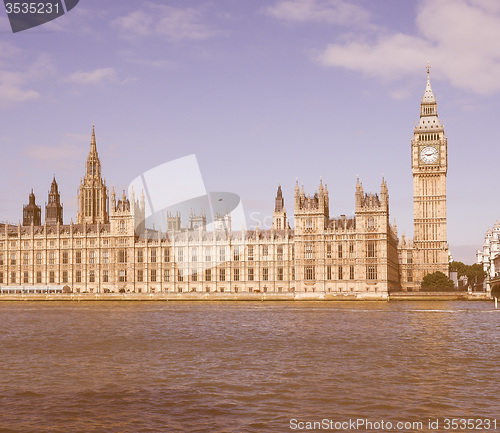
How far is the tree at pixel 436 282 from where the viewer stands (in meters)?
134

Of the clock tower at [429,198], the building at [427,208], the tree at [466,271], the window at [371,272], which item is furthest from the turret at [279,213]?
the tree at [466,271]

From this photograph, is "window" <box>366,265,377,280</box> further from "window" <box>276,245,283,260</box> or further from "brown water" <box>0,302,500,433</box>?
"brown water" <box>0,302,500,433</box>

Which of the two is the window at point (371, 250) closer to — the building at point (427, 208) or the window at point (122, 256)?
the building at point (427, 208)

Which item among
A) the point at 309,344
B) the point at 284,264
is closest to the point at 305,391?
the point at 309,344

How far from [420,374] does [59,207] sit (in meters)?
156

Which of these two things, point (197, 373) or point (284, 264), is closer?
point (197, 373)

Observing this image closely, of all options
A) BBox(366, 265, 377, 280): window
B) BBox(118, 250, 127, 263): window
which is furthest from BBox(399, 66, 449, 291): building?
BBox(118, 250, 127, 263): window

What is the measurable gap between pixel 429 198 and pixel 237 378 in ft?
422

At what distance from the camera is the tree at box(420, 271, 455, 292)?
438 ft

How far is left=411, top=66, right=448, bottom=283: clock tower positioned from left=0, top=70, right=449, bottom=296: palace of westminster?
0.23 m

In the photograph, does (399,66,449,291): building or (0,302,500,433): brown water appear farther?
(399,66,449,291): building

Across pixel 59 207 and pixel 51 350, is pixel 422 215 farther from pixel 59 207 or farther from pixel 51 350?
pixel 51 350

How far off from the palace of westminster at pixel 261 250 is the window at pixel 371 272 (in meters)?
0.19

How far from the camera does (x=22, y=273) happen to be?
148 metres
